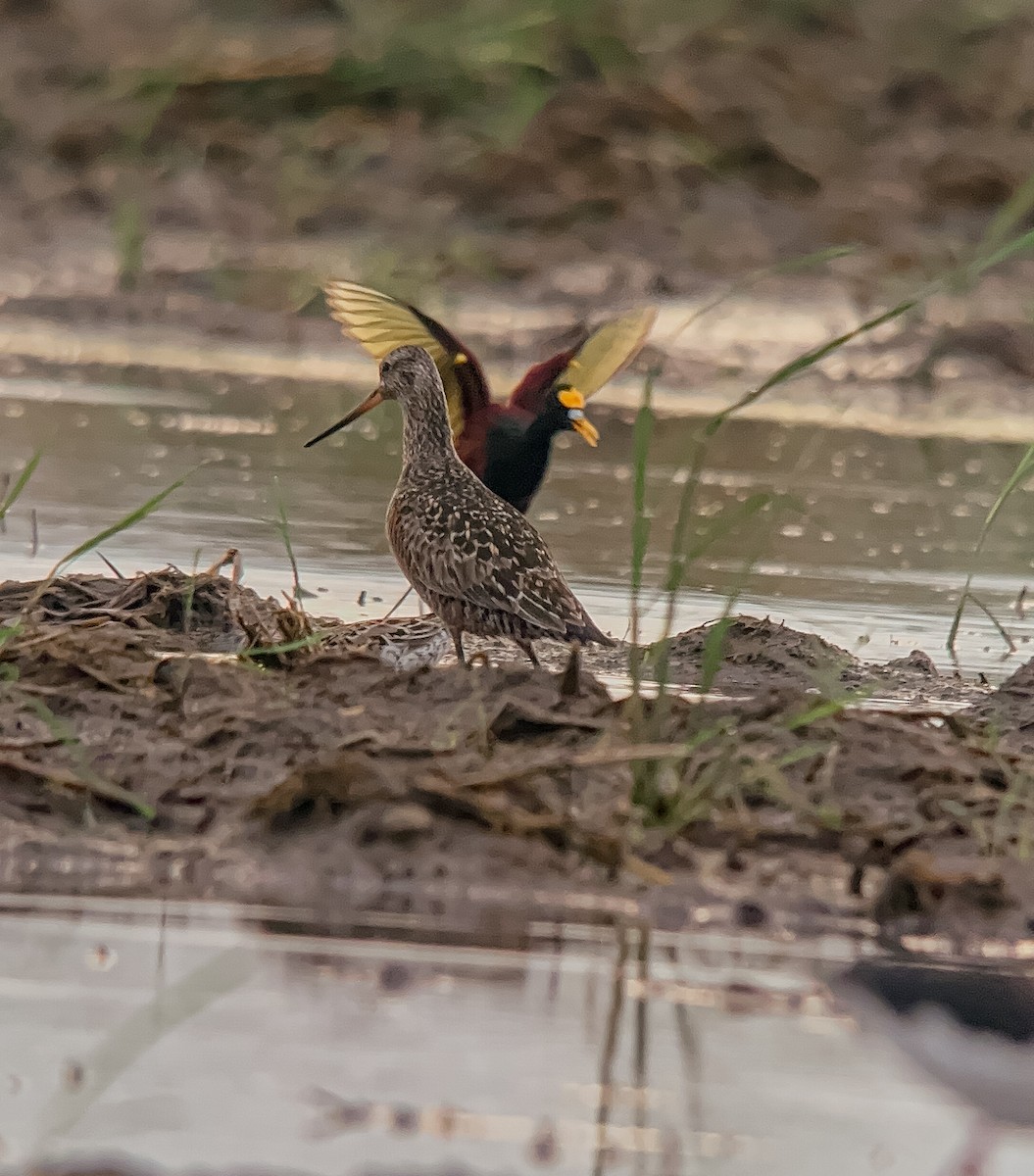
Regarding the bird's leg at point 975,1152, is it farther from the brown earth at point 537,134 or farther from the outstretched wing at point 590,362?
the brown earth at point 537,134

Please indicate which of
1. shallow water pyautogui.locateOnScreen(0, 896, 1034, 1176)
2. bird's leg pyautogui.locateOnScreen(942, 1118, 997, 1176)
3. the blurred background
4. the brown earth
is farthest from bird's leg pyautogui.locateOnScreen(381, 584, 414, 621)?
the brown earth

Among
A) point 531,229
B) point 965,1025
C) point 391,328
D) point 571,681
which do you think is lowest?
point 965,1025

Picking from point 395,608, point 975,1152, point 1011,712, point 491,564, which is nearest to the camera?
point 975,1152

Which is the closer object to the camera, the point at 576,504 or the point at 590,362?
the point at 590,362

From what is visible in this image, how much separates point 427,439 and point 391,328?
1198 millimetres

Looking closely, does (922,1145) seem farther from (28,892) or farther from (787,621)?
(787,621)

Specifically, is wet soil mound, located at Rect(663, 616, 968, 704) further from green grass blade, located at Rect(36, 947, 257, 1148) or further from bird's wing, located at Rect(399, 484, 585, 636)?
green grass blade, located at Rect(36, 947, 257, 1148)

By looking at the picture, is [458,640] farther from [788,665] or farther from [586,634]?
[788,665]

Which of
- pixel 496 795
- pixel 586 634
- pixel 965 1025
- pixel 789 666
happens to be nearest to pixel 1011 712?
pixel 789 666

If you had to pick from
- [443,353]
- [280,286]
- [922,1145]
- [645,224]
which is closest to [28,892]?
[922,1145]

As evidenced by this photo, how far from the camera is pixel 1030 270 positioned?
14.3 meters

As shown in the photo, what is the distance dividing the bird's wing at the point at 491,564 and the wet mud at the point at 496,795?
1014 millimetres

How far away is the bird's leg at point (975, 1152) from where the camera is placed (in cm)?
297

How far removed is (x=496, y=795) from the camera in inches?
165
